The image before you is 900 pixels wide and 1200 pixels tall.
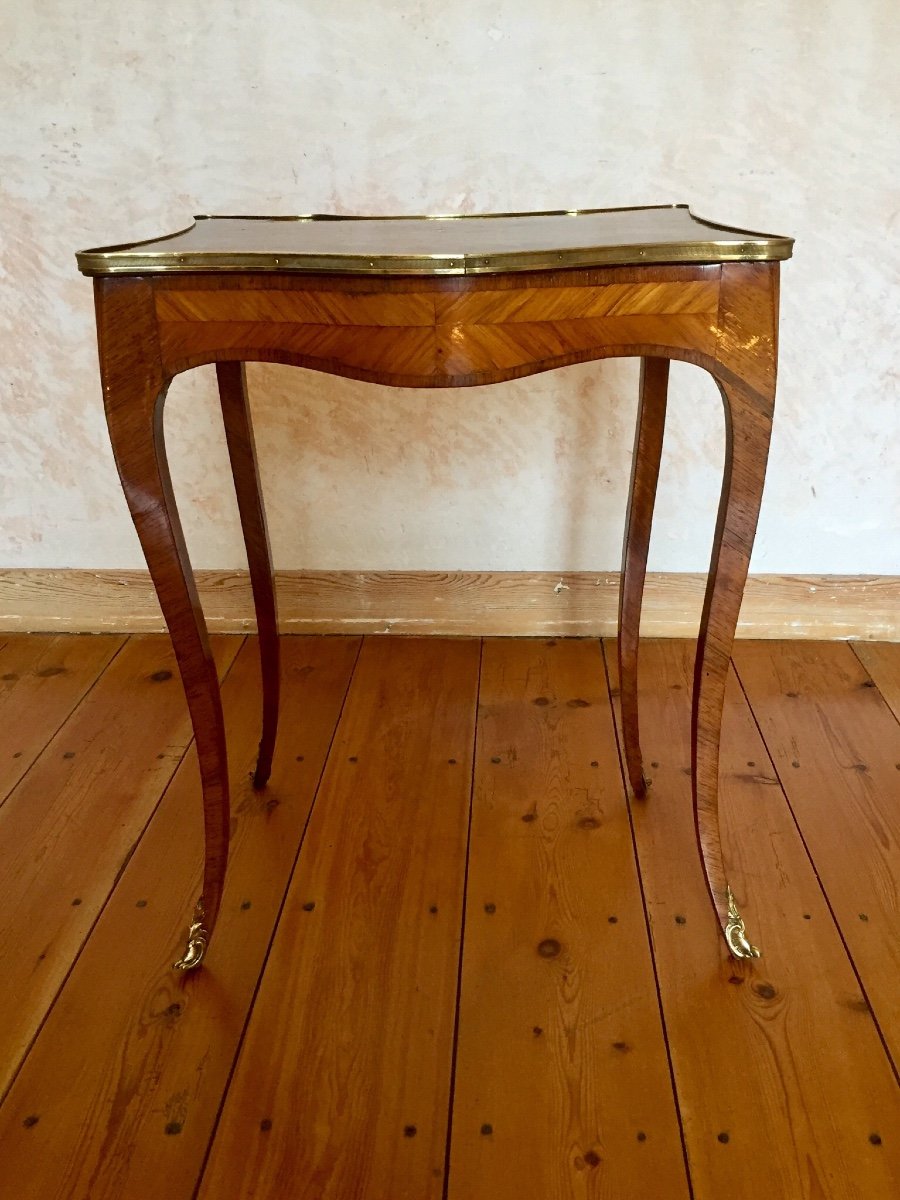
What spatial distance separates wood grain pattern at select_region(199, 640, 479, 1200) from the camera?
39.6 inches

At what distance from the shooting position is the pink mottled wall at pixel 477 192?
162cm

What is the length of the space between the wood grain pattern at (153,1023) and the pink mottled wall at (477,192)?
630mm

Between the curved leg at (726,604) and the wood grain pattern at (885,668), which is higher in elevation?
the curved leg at (726,604)

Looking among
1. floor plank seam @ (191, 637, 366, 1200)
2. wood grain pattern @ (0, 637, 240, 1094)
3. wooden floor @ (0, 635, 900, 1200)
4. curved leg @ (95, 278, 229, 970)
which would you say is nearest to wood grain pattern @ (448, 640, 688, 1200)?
wooden floor @ (0, 635, 900, 1200)

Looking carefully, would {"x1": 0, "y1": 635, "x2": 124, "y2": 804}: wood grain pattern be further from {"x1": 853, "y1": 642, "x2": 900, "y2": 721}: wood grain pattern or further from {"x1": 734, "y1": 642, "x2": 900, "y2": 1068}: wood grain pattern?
{"x1": 853, "y1": 642, "x2": 900, "y2": 721}: wood grain pattern

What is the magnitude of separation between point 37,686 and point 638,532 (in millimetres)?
1137

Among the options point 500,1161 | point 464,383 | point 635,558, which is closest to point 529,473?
point 635,558

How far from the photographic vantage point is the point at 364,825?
1.48m

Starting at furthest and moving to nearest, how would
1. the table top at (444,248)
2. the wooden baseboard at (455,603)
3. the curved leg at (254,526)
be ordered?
the wooden baseboard at (455,603), the curved leg at (254,526), the table top at (444,248)

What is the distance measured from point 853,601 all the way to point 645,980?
102 cm

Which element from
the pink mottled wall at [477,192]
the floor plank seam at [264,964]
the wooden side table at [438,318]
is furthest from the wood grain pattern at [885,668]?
the floor plank seam at [264,964]

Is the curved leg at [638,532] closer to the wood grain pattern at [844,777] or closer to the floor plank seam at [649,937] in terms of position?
the floor plank seam at [649,937]

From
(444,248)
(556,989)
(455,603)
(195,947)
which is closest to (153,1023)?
(195,947)

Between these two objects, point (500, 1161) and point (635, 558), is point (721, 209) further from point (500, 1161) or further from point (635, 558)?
point (500, 1161)
